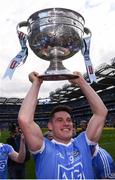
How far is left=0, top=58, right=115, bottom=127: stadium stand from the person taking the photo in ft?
176

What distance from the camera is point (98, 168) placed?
142 inches

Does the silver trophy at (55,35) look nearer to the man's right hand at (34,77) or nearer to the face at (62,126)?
the man's right hand at (34,77)

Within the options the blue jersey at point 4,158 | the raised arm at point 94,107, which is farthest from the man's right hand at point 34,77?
the blue jersey at point 4,158

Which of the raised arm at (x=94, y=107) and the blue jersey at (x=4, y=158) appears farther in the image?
the blue jersey at (x=4, y=158)

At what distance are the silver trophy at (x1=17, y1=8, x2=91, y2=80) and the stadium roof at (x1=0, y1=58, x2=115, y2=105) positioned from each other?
34.2 m

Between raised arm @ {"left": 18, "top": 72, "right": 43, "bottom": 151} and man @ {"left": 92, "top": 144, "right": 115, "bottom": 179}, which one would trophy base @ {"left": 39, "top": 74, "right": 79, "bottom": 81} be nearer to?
raised arm @ {"left": 18, "top": 72, "right": 43, "bottom": 151}

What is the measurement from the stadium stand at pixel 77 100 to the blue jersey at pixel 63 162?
4111 centimetres

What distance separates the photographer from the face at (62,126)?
3.19 m

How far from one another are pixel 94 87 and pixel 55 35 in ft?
190

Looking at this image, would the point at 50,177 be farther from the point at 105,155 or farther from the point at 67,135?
the point at 105,155

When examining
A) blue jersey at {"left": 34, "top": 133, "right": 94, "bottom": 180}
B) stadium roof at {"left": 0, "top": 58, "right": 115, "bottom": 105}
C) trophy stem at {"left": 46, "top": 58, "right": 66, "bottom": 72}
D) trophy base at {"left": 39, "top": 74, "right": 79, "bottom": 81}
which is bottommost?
blue jersey at {"left": 34, "top": 133, "right": 94, "bottom": 180}

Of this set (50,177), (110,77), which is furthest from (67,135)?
(110,77)

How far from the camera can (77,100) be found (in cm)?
7644

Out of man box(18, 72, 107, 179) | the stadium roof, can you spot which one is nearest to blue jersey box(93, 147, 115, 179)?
man box(18, 72, 107, 179)
